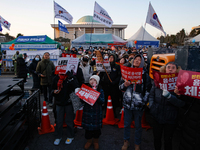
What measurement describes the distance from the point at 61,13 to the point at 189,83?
13725 millimetres

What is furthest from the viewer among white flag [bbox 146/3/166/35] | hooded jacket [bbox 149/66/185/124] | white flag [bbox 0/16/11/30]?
white flag [bbox 0/16/11/30]

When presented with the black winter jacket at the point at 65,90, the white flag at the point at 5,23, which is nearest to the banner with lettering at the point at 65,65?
the black winter jacket at the point at 65,90

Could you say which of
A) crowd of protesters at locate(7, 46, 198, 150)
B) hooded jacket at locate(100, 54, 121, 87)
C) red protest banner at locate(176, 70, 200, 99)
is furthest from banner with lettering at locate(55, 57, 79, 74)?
red protest banner at locate(176, 70, 200, 99)

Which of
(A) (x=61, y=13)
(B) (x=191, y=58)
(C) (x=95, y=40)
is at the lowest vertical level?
(B) (x=191, y=58)

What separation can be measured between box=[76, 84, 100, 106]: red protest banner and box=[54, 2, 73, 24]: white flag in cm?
1187

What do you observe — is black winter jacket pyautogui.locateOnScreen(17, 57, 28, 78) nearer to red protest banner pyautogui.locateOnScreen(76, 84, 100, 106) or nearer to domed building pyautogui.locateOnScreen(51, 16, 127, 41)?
red protest banner pyautogui.locateOnScreen(76, 84, 100, 106)

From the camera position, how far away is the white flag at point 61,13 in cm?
1336

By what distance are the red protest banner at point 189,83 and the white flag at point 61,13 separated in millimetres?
13117

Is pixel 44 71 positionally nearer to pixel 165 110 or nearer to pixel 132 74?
pixel 132 74

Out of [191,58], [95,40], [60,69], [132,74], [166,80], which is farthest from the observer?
[95,40]

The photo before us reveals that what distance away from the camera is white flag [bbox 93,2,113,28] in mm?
12240

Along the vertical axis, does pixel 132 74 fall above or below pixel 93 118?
above

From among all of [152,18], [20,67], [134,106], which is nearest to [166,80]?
[134,106]

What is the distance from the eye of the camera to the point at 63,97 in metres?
3.50
